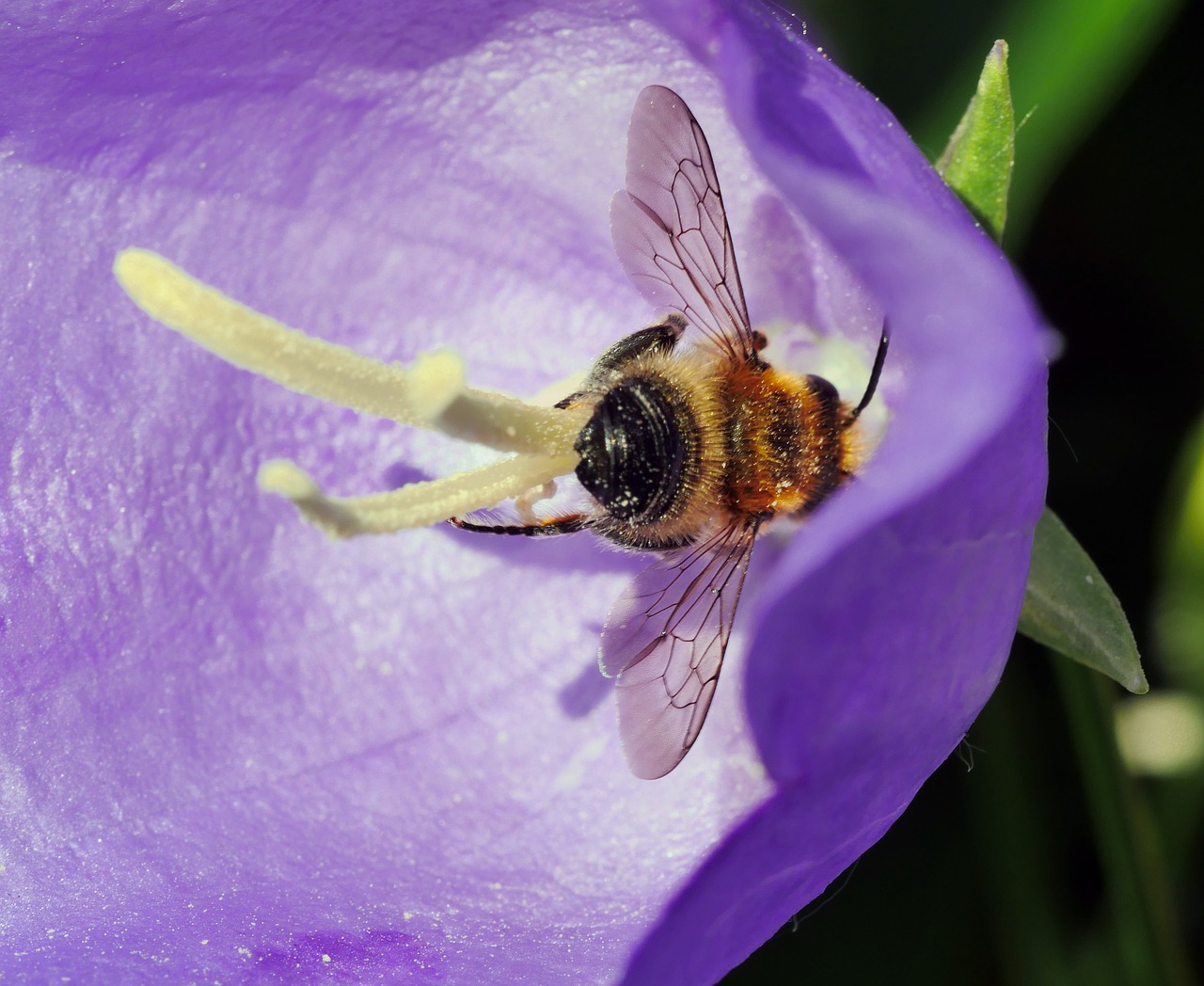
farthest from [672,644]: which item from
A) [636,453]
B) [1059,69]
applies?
[1059,69]

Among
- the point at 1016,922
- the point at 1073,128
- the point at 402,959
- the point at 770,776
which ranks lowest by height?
the point at 1016,922

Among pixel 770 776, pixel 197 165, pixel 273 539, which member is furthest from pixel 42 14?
pixel 770 776

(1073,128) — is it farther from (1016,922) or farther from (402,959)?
(402,959)

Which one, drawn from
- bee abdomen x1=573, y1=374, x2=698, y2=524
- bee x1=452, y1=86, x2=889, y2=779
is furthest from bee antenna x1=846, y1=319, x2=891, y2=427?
bee abdomen x1=573, y1=374, x2=698, y2=524

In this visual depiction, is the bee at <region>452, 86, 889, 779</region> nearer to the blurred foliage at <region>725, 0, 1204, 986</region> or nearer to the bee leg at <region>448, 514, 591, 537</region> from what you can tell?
the bee leg at <region>448, 514, 591, 537</region>

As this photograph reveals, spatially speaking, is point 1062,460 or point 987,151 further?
point 1062,460

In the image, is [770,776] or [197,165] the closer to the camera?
[770,776]

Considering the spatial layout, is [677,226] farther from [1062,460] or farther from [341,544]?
[1062,460]
